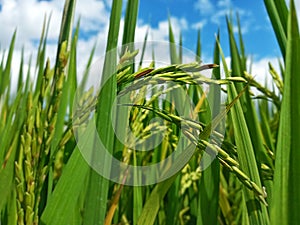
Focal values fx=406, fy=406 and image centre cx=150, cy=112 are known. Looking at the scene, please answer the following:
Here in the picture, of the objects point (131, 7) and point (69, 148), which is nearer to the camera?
point (131, 7)

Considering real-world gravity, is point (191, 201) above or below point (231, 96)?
below

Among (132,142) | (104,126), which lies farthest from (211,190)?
(104,126)

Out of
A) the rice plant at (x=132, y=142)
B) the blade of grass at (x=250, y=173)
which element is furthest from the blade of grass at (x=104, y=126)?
the blade of grass at (x=250, y=173)

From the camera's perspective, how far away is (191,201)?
0.92 meters

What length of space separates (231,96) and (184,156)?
0.56ft

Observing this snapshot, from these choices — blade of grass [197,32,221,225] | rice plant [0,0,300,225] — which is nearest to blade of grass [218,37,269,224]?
rice plant [0,0,300,225]

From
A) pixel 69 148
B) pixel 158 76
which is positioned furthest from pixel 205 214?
pixel 69 148

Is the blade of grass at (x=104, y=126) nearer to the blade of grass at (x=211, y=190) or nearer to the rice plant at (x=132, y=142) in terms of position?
the rice plant at (x=132, y=142)

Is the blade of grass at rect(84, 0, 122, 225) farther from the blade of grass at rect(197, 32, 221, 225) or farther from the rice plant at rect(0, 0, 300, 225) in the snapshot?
the blade of grass at rect(197, 32, 221, 225)

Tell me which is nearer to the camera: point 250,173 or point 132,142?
point 250,173

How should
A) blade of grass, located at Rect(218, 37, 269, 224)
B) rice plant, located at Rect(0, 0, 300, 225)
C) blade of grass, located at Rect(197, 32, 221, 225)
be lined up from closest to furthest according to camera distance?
1. rice plant, located at Rect(0, 0, 300, 225)
2. blade of grass, located at Rect(218, 37, 269, 224)
3. blade of grass, located at Rect(197, 32, 221, 225)

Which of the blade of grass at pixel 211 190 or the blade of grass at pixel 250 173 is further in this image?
the blade of grass at pixel 211 190

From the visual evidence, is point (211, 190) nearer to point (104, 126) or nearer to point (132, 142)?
point (132, 142)

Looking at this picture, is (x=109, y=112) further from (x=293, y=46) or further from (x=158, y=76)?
(x=293, y=46)
